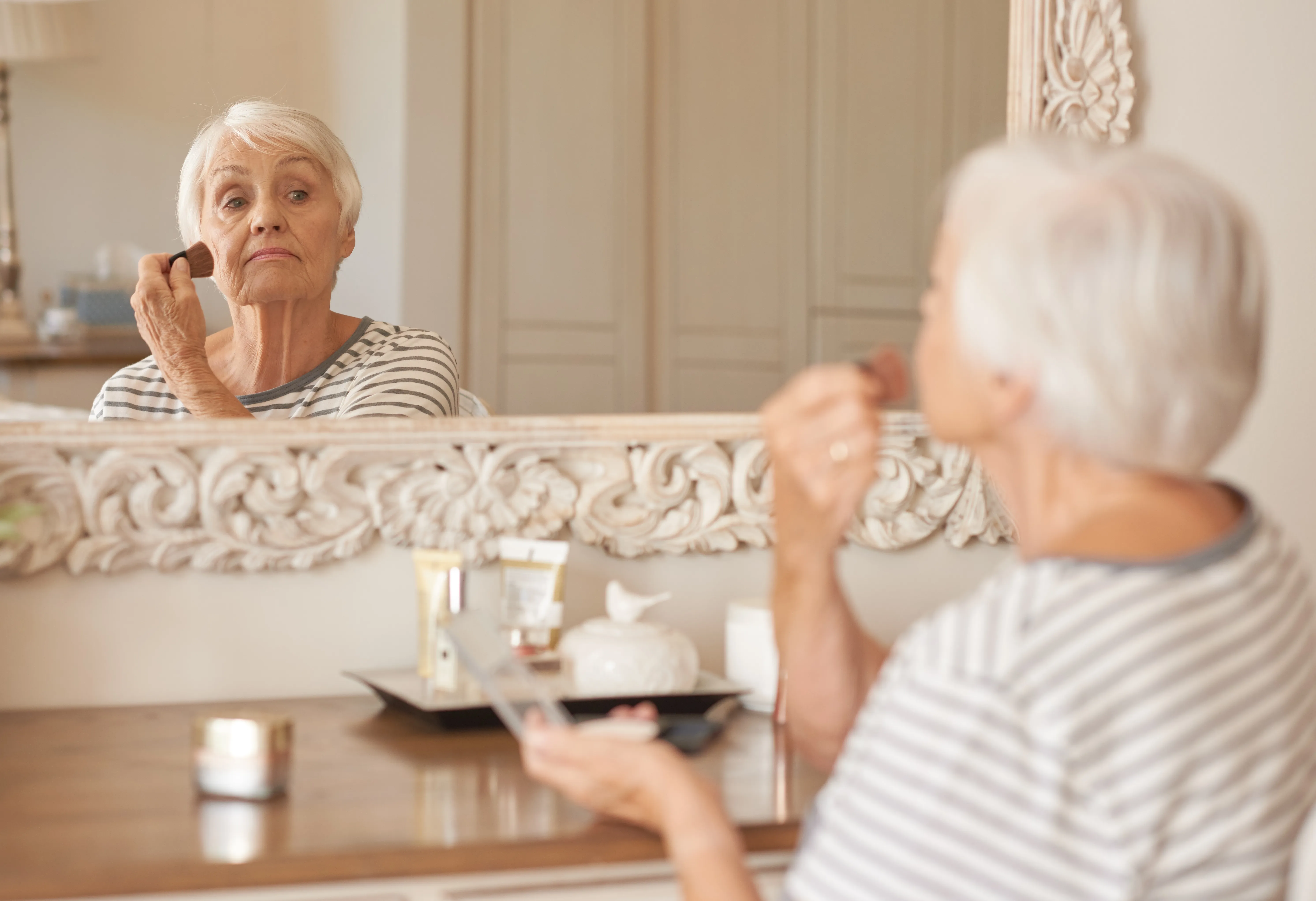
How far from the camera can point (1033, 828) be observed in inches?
28.1

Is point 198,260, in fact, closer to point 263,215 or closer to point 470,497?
point 263,215

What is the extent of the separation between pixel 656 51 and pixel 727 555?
0.55 metres

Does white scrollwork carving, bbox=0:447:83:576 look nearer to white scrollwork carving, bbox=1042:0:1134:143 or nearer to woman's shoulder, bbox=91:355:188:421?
woman's shoulder, bbox=91:355:188:421

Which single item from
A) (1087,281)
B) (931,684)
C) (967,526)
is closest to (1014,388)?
(1087,281)

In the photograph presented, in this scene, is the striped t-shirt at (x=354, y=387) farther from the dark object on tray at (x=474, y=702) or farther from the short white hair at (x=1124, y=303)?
the short white hair at (x=1124, y=303)

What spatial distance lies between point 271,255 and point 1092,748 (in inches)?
35.8

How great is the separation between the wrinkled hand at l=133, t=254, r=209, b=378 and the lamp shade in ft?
0.69

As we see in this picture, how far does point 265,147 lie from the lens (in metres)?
1.28

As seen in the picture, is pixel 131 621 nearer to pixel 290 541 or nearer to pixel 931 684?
pixel 290 541

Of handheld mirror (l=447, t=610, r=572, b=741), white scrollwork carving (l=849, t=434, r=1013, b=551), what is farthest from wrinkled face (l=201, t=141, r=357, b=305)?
white scrollwork carving (l=849, t=434, r=1013, b=551)

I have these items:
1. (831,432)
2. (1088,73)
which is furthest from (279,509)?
(1088,73)

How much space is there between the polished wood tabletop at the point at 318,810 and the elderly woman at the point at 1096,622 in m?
0.16

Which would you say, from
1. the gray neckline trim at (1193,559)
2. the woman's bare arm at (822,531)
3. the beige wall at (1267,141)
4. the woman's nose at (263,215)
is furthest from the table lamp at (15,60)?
the beige wall at (1267,141)

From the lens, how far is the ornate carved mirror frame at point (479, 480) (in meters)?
1.26
